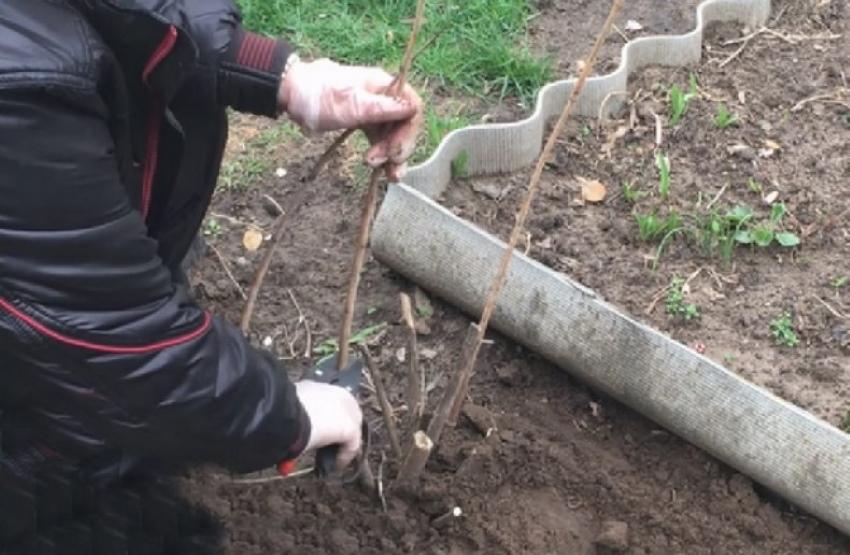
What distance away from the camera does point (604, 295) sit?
2904mm

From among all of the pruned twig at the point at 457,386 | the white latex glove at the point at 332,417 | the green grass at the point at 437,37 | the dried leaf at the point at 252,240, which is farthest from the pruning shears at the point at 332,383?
the green grass at the point at 437,37

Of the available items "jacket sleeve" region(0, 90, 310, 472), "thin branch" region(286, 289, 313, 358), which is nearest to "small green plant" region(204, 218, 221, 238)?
"thin branch" region(286, 289, 313, 358)

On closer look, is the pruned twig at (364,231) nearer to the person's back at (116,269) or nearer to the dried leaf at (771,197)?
the person's back at (116,269)

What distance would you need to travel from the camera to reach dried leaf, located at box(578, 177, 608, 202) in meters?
3.21

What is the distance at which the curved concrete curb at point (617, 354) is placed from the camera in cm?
235

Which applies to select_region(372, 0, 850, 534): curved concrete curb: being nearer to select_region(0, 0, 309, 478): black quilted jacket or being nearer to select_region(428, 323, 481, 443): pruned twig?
select_region(428, 323, 481, 443): pruned twig

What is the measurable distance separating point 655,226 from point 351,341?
0.84 metres

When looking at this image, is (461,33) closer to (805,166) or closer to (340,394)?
(805,166)

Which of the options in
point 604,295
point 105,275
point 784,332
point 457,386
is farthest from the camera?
point 604,295

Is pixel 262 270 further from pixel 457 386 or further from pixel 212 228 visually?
pixel 212 228

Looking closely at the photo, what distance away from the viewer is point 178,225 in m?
2.11


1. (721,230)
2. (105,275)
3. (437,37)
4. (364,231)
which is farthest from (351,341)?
(105,275)

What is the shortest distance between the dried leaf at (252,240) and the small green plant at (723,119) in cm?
135

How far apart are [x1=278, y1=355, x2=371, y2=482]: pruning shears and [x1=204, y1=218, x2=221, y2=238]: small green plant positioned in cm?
89
